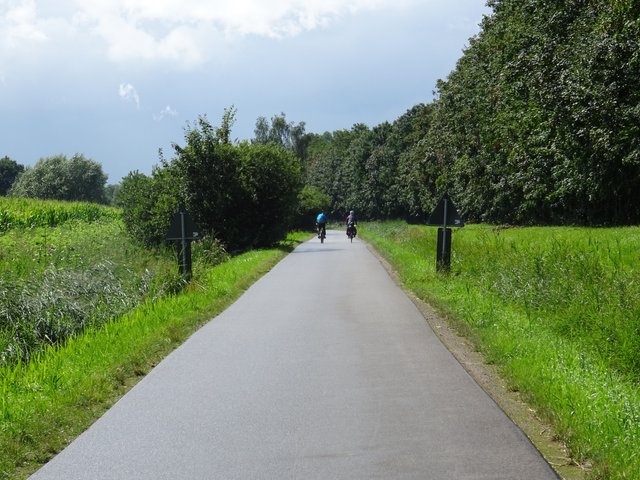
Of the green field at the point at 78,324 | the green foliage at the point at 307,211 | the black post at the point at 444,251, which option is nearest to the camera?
the green field at the point at 78,324

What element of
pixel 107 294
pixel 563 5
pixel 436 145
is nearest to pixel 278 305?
pixel 107 294

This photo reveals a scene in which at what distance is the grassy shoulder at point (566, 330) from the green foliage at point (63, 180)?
323 ft

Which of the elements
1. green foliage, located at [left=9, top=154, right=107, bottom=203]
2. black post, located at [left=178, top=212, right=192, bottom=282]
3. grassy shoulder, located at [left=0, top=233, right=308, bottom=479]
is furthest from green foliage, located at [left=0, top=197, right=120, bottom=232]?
green foliage, located at [left=9, top=154, right=107, bottom=203]

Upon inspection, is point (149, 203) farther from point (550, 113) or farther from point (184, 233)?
point (550, 113)

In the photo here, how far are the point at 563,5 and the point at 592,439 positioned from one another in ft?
93.1

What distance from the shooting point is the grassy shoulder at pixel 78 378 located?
517cm

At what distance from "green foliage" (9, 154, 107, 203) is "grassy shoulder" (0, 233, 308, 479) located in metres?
101

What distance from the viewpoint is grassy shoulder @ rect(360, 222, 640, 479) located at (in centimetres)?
518

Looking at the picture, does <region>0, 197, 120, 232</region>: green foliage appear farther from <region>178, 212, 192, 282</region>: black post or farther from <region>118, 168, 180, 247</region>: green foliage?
<region>178, 212, 192, 282</region>: black post

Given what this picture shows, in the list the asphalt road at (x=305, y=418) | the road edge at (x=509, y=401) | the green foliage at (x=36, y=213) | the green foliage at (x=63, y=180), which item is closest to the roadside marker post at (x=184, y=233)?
the asphalt road at (x=305, y=418)

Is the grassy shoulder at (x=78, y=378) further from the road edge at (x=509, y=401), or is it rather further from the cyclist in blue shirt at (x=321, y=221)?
the cyclist in blue shirt at (x=321, y=221)

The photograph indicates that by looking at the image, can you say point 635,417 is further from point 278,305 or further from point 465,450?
point 278,305

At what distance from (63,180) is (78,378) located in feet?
352

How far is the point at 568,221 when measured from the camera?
1523 inches
